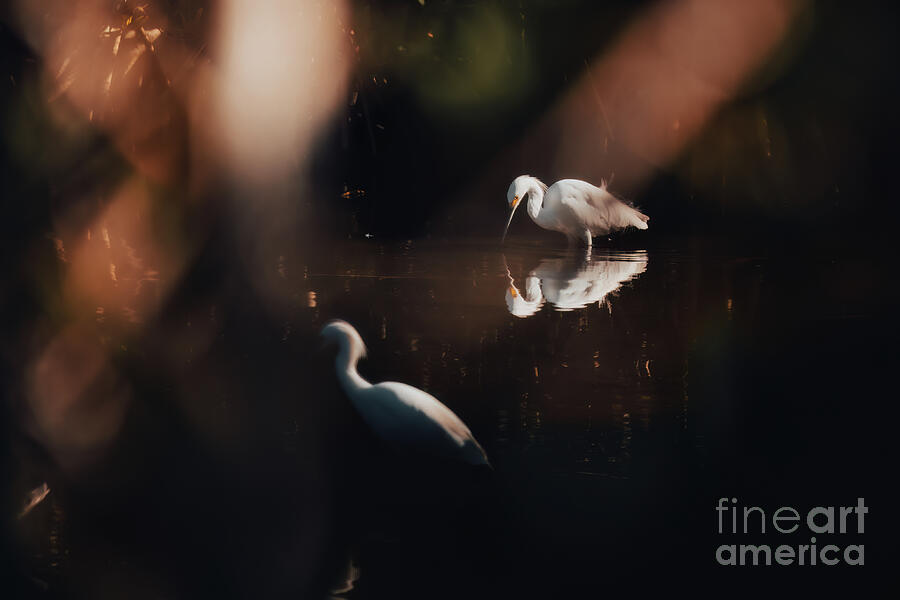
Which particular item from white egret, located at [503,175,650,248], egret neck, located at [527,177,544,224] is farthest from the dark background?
egret neck, located at [527,177,544,224]

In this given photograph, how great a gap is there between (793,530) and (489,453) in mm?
1025

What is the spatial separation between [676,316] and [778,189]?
7.39 meters

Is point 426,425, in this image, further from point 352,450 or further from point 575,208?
point 575,208

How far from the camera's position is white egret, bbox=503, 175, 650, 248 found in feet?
31.3

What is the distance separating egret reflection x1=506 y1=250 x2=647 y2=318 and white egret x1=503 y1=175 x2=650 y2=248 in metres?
0.49

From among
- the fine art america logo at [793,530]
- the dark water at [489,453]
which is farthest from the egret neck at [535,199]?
the fine art america logo at [793,530]

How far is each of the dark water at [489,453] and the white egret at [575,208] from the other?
3078 millimetres

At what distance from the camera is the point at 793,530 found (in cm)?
316

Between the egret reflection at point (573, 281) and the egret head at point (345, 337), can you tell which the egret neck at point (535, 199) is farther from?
the egret head at point (345, 337)

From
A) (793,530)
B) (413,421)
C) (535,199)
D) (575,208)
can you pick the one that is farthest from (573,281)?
(793,530)

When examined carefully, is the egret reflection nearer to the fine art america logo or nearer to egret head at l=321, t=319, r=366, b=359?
egret head at l=321, t=319, r=366, b=359

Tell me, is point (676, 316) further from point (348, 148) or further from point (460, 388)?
point (348, 148)

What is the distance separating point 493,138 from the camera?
47.0 feet

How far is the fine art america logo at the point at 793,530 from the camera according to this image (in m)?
3.00
